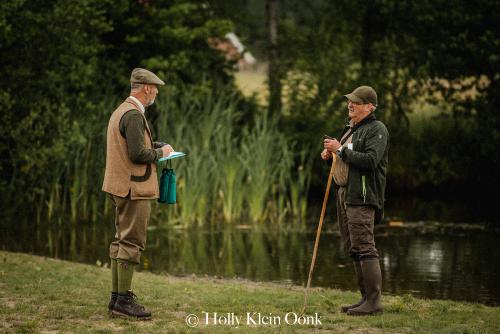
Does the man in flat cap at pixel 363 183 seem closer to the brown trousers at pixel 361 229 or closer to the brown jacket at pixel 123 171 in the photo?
the brown trousers at pixel 361 229

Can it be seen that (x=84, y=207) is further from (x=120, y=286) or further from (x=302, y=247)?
(x=120, y=286)

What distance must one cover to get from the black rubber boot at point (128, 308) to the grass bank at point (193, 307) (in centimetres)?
8

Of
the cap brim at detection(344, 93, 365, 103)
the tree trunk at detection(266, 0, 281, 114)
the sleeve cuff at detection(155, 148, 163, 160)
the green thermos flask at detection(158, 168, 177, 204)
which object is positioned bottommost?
the green thermos flask at detection(158, 168, 177, 204)

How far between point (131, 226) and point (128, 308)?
0.66 metres

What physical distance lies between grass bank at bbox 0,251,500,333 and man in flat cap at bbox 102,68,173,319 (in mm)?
391

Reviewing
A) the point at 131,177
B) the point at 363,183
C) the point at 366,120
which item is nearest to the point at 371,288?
the point at 363,183

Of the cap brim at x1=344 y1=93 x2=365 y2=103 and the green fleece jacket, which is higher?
the cap brim at x1=344 y1=93 x2=365 y2=103

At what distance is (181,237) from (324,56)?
7418mm

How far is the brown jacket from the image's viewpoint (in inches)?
313

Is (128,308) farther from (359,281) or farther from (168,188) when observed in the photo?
(359,281)

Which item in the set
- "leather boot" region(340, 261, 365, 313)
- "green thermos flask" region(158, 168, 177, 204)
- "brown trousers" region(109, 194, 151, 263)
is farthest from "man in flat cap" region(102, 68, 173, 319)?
"leather boot" region(340, 261, 365, 313)

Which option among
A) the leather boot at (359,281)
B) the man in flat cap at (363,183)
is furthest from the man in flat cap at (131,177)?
the leather boot at (359,281)

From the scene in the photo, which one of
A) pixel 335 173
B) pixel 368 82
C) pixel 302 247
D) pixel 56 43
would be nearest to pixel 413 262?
pixel 302 247

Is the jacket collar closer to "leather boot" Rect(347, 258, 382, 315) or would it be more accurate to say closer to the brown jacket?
"leather boot" Rect(347, 258, 382, 315)
